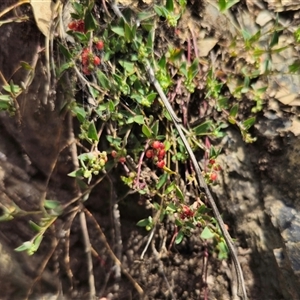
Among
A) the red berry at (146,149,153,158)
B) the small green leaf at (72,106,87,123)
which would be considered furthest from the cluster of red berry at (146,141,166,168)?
the small green leaf at (72,106,87,123)

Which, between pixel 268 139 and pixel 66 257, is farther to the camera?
pixel 66 257

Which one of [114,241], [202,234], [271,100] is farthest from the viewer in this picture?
[114,241]

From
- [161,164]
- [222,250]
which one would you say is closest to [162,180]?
[161,164]

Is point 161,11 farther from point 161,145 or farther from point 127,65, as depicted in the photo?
point 161,145

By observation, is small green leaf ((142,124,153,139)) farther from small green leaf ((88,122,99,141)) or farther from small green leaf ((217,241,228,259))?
small green leaf ((217,241,228,259))

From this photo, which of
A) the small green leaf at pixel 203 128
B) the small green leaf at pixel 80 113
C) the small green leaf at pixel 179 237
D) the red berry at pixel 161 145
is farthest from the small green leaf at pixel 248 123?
the small green leaf at pixel 80 113

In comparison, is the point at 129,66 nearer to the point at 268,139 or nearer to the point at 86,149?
the point at 86,149

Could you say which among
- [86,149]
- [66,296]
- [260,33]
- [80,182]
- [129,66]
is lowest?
[66,296]

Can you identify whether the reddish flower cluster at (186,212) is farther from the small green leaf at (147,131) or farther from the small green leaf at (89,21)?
the small green leaf at (89,21)

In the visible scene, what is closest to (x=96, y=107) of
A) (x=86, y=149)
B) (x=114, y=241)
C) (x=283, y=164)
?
(x=86, y=149)
